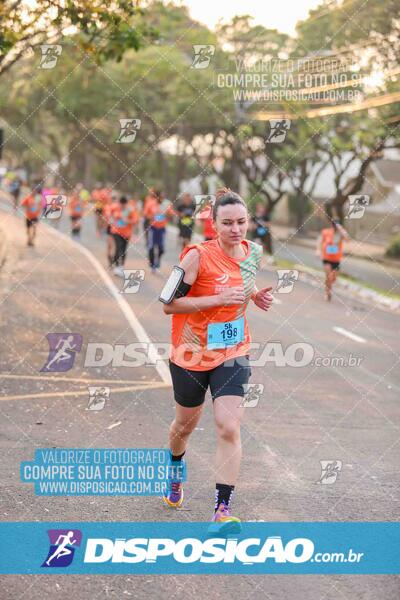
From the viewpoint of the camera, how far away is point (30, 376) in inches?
453

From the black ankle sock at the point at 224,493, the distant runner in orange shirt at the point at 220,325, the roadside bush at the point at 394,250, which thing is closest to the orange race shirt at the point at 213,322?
the distant runner in orange shirt at the point at 220,325

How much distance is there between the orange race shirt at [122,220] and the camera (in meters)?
23.6

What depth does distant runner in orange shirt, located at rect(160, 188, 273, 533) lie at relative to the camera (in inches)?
249

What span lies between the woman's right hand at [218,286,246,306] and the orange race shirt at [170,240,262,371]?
0.28 feet

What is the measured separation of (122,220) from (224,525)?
17.8m

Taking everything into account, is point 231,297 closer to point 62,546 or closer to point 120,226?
Result: point 62,546

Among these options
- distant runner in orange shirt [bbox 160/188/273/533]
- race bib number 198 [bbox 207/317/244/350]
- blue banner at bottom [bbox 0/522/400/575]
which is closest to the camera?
blue banner at bottom [bbox 0/522/400/575]

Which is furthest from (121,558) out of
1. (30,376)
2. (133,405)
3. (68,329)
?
(68,329)

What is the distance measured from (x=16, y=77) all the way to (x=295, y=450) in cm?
5336

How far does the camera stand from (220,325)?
6.43 m

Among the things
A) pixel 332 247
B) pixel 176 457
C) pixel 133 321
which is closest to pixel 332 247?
pixel 332 247

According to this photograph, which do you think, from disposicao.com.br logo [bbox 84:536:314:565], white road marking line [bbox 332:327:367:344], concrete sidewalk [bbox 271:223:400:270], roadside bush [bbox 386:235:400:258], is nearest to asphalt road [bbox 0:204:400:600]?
white road marking line [bbox 332:327:367:344]

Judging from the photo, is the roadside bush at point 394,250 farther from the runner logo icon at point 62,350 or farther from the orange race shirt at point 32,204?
the runner logo icon at point 62,350

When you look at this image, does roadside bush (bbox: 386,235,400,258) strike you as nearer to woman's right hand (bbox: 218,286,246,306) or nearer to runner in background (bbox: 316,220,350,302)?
runner in background (bbox: 316,220,350,302)
